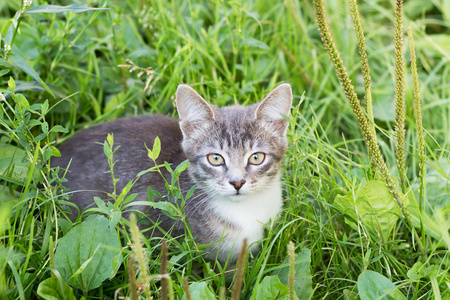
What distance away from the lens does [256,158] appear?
302cm

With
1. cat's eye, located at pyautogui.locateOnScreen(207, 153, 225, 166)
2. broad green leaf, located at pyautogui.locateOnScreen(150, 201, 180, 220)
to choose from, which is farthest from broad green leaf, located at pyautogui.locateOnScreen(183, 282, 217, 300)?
cat's eye, located at pyautogui.locateOnScreen(207, 153, 225, 166)

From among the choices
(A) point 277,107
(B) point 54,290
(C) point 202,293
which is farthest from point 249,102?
(B) point 54,290

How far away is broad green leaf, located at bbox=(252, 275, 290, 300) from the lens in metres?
2.39

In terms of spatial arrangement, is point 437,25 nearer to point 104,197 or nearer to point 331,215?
point 331,215

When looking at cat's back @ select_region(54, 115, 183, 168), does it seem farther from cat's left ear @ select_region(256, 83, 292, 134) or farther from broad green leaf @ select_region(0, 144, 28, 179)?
cat's left ear @ select_region(256, 83, 292, 134)

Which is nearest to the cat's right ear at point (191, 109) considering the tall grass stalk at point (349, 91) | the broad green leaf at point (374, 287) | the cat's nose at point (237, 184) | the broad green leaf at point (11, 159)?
the cat's nose at point (237, 184)

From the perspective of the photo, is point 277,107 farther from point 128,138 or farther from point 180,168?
point 128,138

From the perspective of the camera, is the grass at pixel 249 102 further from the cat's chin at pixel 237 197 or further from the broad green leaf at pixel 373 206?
the cat's chin at pixel 237 197

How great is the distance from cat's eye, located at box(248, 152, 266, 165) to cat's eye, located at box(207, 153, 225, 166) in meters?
0.17

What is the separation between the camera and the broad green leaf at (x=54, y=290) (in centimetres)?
227

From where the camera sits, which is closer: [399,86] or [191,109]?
[399,86]

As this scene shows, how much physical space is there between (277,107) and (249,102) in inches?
40.4

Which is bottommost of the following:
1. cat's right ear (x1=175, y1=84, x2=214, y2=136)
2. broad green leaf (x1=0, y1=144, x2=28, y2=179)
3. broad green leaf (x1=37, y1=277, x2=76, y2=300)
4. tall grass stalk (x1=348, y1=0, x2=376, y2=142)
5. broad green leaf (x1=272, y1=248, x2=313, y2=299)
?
broad green leaf (x1=272, y1=248, x2=313, y2=299)

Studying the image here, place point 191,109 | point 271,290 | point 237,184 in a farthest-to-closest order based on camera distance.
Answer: point 191,109 → point 237,184 → point 271,290
